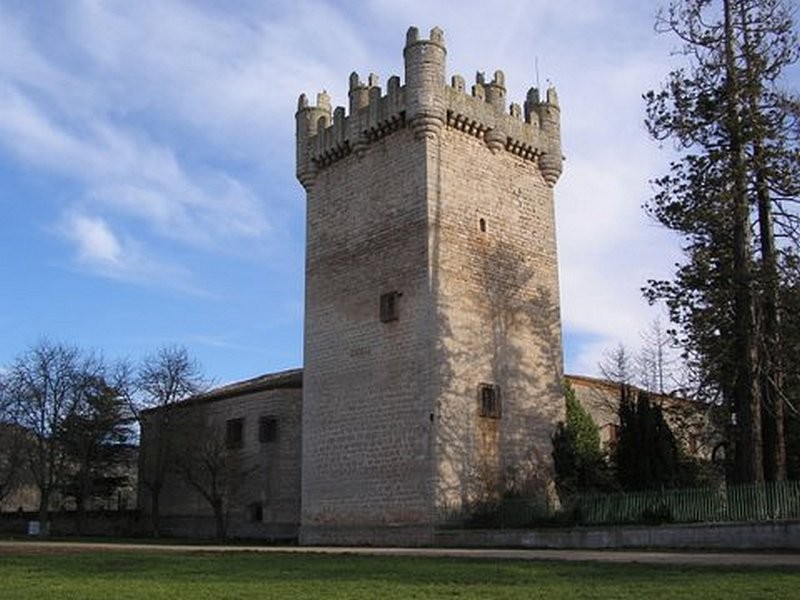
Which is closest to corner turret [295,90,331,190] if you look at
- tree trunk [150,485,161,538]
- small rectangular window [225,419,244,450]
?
small rectangular window [225,419,244,450]

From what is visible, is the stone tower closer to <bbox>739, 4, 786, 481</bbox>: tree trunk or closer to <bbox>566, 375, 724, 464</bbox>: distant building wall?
<bbox>566, 375, 724, 464</bbox>: distant building wall

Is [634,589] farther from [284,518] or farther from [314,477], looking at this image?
[284,518]

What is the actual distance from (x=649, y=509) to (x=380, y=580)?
1166 cm

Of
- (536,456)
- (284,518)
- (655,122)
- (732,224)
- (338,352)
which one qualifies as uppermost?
(655,122)

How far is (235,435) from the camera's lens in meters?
41.8

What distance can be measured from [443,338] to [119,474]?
98.2 feet

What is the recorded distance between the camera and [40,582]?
44.5 feet

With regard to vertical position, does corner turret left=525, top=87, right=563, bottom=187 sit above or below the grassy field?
above

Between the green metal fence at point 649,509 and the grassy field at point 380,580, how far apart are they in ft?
20.9

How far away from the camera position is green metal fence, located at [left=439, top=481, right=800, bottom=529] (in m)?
20.1

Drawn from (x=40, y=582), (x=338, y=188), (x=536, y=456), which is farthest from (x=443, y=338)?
(x=40, y=582)

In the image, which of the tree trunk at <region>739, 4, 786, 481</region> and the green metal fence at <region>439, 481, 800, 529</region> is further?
the tree trunk at <region>739, 4, 786, 481</region>

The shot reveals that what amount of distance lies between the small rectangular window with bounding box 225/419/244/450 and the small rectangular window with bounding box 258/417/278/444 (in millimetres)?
1577

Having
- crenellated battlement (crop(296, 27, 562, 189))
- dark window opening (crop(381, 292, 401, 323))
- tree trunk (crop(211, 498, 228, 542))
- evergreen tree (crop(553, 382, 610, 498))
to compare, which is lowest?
tree trunk (crop(211, 498, 228, 542))
